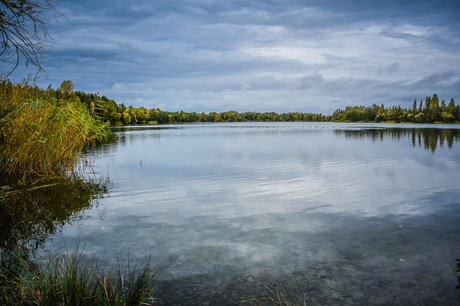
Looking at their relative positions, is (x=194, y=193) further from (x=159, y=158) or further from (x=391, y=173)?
(x=159, y=158)

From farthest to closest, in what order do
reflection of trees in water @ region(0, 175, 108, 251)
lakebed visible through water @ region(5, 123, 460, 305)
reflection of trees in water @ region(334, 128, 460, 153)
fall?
reflection of trees in water @ region(334, 128, 460, 153)
reflection of trees in water @ region(0, 175, 108, 251)
lakebed visible through water @ region(5, 123, 460, 305)

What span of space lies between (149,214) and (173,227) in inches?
58.9

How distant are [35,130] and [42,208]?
4.15 m

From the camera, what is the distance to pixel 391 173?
634 inches

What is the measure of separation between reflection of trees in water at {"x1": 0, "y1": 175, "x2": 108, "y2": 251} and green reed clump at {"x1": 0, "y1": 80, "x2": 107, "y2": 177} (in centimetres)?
113

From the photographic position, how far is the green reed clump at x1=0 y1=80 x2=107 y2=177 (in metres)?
11.6

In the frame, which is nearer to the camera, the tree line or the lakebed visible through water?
the lakebed visible through water

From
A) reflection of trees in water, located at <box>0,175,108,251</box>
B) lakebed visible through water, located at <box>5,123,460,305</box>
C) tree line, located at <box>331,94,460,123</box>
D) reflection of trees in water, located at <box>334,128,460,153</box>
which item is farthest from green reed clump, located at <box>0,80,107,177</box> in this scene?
tree line, located at <box>331,94,460,123</box>

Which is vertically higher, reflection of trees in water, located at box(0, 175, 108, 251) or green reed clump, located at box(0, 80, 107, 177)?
green reed clump, located at box(0, 80, 107, 177)

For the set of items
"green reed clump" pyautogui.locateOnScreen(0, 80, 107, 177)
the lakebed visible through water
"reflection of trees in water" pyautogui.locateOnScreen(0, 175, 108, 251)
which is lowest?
the lakebed visible through water

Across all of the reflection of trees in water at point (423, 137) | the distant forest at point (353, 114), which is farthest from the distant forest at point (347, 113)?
the reflection of trees in water at point (423, 137)

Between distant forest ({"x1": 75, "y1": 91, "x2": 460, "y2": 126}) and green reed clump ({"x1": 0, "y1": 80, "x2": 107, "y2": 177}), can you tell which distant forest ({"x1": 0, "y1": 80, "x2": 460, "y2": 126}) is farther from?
green reed clump ({"x1": 0, "y1": 80, "x2": 107, "y2": 177})

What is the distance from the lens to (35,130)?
1241cm

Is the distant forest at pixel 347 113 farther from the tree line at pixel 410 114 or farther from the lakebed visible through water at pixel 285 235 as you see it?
the lakebed visible through water at pixel 285 235
